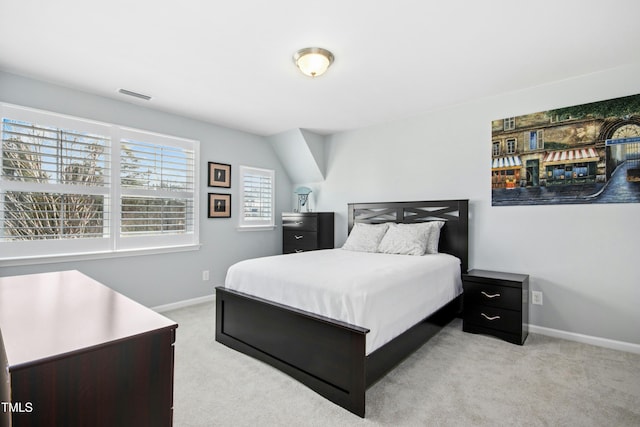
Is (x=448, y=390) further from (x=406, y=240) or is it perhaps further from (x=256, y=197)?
(x=256, y=197)

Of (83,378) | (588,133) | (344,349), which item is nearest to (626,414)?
(344,349)

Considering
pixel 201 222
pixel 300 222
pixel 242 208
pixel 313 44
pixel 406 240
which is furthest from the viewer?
pixel 300 222

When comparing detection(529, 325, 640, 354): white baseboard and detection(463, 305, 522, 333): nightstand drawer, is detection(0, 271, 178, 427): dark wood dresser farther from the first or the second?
detection(529, 325, 640, 354): white baseboard

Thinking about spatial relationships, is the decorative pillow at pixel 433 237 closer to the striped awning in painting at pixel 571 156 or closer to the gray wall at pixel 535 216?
the gray wall at pixel 535 216

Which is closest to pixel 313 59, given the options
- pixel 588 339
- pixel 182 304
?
pixel 182 304

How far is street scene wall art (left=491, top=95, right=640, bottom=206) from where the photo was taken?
2631mm

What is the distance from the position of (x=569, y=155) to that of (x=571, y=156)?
18mm

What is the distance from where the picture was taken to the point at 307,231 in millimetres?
4562

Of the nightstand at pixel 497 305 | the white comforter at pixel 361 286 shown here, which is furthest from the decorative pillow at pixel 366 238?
the nightstand at pixel 497 305

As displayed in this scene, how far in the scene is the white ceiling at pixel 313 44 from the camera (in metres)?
1.90

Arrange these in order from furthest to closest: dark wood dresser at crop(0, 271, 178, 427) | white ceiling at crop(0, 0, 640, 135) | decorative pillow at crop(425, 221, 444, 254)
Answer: decorative pillow at crop(425, 221, 444, 254)
white ceiling at crop(0, 0, 640, 135)
dark wood dresser at crop(0, 271, 178, 427)

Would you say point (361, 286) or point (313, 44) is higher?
point (313, 44)

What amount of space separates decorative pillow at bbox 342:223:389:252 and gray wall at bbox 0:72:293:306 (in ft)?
5.42

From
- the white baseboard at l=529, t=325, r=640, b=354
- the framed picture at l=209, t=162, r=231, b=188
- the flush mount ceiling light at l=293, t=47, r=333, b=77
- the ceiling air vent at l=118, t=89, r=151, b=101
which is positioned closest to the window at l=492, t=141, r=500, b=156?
the white baseboard at l=529, t=325, r=640, b=354
